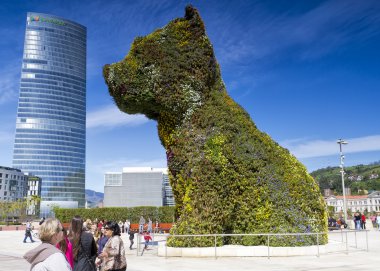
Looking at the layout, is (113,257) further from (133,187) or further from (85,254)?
(133,187)

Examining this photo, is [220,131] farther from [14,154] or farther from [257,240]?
[14,154]

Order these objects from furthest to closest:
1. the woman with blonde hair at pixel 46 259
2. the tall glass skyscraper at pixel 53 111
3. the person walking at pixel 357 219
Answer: the tall glass skyscraper at pixel 53 111
the person walking at pixel 357 219
the woman with blonde hair at pixel 46 259

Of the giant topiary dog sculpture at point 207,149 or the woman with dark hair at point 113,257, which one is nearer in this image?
the woman with dark hair at point 113,257

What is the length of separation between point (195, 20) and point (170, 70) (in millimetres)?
1994

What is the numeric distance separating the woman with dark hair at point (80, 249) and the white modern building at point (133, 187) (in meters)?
94.9

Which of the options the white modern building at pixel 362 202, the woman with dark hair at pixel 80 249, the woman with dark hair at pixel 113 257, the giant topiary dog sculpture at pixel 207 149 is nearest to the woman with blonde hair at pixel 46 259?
the woman with dark hair at pixel 80 249

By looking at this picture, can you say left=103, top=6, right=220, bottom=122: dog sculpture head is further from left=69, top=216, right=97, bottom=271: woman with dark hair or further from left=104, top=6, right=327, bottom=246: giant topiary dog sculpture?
left=69, top=216, right=97, bottom=271: woman with dark hair

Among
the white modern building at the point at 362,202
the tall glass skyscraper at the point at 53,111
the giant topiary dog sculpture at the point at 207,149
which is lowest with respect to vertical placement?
the white modern building at the point at 362,202

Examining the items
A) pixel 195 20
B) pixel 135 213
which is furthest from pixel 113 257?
pixel 135 213

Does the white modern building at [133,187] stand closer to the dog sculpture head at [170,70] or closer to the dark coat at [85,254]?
the dog sculpture head at [170,70]

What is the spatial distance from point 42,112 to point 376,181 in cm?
16767

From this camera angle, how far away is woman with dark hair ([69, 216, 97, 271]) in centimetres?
526

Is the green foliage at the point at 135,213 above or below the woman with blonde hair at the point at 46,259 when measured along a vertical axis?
below

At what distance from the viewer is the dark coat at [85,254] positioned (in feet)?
Result: 17.3
